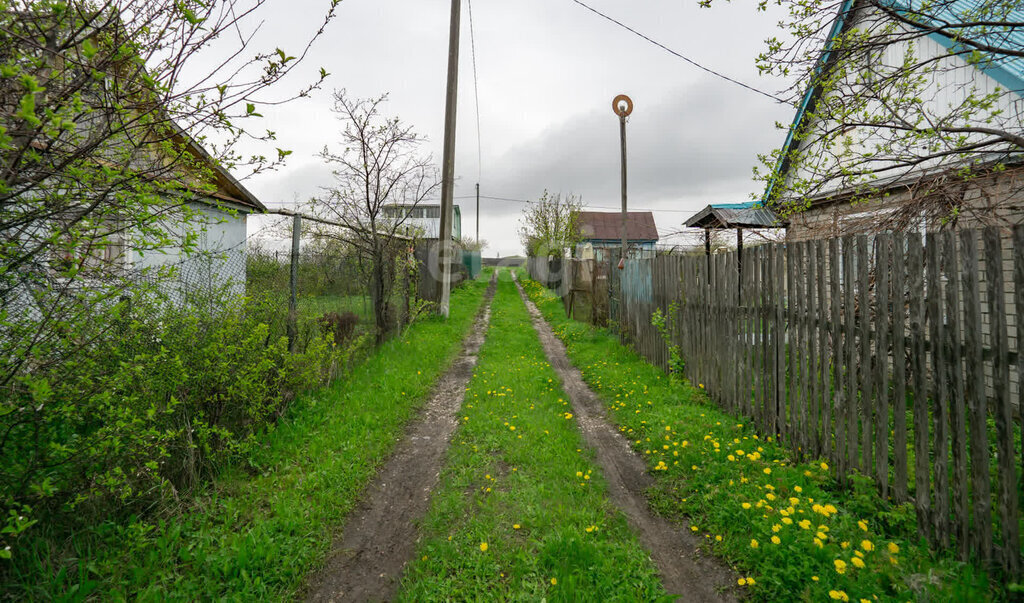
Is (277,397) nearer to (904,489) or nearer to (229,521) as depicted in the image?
(229,521)

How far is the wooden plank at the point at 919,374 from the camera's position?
2578 millimetres

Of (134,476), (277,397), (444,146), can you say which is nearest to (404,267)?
(444,146)

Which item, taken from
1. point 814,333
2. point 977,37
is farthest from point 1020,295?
point 977,37

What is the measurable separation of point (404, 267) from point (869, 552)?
845 centimetres

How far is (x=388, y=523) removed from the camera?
3.15 m

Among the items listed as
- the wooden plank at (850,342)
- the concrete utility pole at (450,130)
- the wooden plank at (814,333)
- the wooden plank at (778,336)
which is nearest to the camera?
the wooden plank at (850,342)

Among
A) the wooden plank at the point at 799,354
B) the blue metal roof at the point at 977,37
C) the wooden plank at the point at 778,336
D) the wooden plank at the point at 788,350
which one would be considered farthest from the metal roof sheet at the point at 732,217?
the wooden plank at the point at 799,354

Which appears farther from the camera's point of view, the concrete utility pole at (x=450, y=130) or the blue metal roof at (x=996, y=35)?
the concrete utility pole at (x=450, y=130)

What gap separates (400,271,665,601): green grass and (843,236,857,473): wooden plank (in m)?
1.73

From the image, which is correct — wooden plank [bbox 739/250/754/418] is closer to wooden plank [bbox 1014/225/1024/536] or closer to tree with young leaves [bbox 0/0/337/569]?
wooden plank [bbox 1014/225/1024/536]

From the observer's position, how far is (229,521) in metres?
2.90

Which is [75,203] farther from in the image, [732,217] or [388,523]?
[732,217]

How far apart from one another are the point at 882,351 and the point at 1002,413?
671 mm

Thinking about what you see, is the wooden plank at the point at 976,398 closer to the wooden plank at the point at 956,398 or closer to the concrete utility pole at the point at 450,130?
the wooden plank at the point at 956,398
